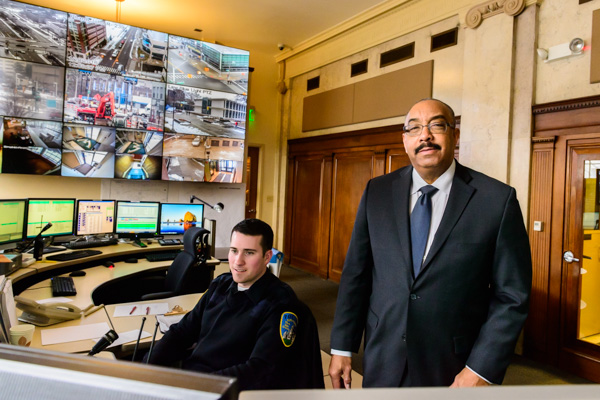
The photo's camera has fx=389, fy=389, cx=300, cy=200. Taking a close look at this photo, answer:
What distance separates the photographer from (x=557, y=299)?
11.2 feet

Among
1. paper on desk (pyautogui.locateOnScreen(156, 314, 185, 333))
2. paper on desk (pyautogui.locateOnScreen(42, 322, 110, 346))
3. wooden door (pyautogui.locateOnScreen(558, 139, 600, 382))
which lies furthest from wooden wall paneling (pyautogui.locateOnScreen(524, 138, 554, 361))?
paper on desk (pyautogui.locateOnScreen(42, 322, 110, 346))

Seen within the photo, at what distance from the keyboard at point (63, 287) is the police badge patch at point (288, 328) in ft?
5.89

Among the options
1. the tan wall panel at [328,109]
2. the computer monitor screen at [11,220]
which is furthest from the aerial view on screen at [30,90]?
the tan wall panel at [328,109]

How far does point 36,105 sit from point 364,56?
4314 mm

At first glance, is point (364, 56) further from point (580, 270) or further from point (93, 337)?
point (93, 337)

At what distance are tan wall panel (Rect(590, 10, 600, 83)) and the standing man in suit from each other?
271cm

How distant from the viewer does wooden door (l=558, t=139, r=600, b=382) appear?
126 inches

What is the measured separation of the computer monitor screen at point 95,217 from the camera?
395 cm

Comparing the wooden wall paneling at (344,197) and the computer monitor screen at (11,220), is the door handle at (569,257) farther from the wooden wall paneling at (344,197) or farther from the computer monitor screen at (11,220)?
the computer monitor screen at (11,220)

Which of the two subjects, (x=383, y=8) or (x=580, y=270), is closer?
(x=580, y=270)

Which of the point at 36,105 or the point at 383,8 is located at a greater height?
the point at 383,8

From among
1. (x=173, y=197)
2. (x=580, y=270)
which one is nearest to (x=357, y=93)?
(x=173, y=197)

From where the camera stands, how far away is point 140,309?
8.04 ft

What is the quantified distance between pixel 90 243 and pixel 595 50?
4.91 meters
